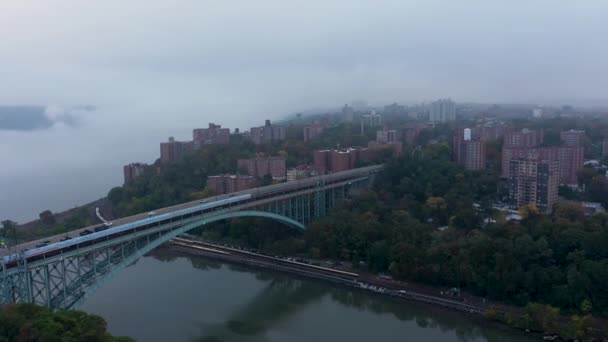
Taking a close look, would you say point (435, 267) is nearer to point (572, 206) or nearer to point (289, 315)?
point (289, 315)

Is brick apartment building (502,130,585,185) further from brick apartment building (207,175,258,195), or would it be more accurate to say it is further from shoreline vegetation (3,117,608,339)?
brick apartment building (207,175,258,195)

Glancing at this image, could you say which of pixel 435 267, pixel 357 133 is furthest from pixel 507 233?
pixel 357 133

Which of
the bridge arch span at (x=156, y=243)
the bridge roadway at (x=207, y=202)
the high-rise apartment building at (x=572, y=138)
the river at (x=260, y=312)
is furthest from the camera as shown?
the high-rise apartment building at (x=572, y=138)

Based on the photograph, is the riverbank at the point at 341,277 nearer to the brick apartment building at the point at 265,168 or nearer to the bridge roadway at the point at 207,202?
the bridge roadway at the point at 207,202

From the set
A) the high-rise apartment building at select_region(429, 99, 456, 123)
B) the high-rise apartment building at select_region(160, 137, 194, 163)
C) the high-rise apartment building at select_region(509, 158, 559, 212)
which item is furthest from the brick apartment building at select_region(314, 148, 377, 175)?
the high-rise apartment building at select_region(429, 99, 456, 123)

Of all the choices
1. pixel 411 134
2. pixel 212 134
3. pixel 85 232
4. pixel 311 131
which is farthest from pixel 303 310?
pixel 311 131

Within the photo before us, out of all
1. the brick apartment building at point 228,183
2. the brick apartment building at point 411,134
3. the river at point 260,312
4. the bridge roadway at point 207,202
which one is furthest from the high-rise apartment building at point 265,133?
the river at point 260,312

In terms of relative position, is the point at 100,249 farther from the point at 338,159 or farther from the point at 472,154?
the point at 472,154
